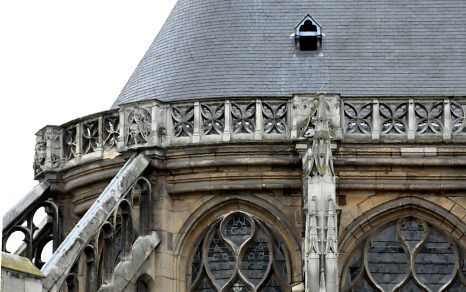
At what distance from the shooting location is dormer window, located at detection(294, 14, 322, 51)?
30.1 m

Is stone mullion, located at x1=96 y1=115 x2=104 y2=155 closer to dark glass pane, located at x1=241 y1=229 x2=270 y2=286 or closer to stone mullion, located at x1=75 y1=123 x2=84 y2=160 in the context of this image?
stone mullion, located at x1=75 y1=123 x2=84 y2=160

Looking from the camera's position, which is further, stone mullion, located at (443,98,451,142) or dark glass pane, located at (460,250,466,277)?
dark glass pane, located at (460,250,466,277)

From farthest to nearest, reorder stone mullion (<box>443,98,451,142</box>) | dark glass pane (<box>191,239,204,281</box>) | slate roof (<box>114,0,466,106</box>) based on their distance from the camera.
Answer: slate roof (<box>114,0,466,106</box>), dark glass pane (<box>191,239,204,281</box>), stone mullion (<box>443,98,451,142</box>)

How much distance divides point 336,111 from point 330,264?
2.82 m

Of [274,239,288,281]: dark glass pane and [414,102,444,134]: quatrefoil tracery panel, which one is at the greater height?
[414,102,444,134]: quatrefoil tracery panel

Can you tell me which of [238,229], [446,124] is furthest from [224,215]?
[446,124]

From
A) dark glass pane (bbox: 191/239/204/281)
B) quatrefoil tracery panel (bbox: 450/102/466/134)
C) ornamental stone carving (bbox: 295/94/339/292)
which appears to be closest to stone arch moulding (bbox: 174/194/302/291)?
dark glass pane (bbox: 191/239/204/281)

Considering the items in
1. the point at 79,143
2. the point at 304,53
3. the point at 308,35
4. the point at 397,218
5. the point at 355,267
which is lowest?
the point at 355,267

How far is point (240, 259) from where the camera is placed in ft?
93.7

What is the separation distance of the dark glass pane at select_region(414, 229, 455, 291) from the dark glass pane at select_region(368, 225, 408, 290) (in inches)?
10.1

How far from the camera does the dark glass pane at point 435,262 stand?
28.3 m

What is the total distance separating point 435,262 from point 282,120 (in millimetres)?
3262

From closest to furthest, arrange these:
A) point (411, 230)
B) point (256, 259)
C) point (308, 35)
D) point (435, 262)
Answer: point (435, 262) → point (411, 230) → point (256, 259) → point (308, 35)

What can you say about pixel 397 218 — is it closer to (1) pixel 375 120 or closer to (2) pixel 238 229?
(1) pixel 375 120
